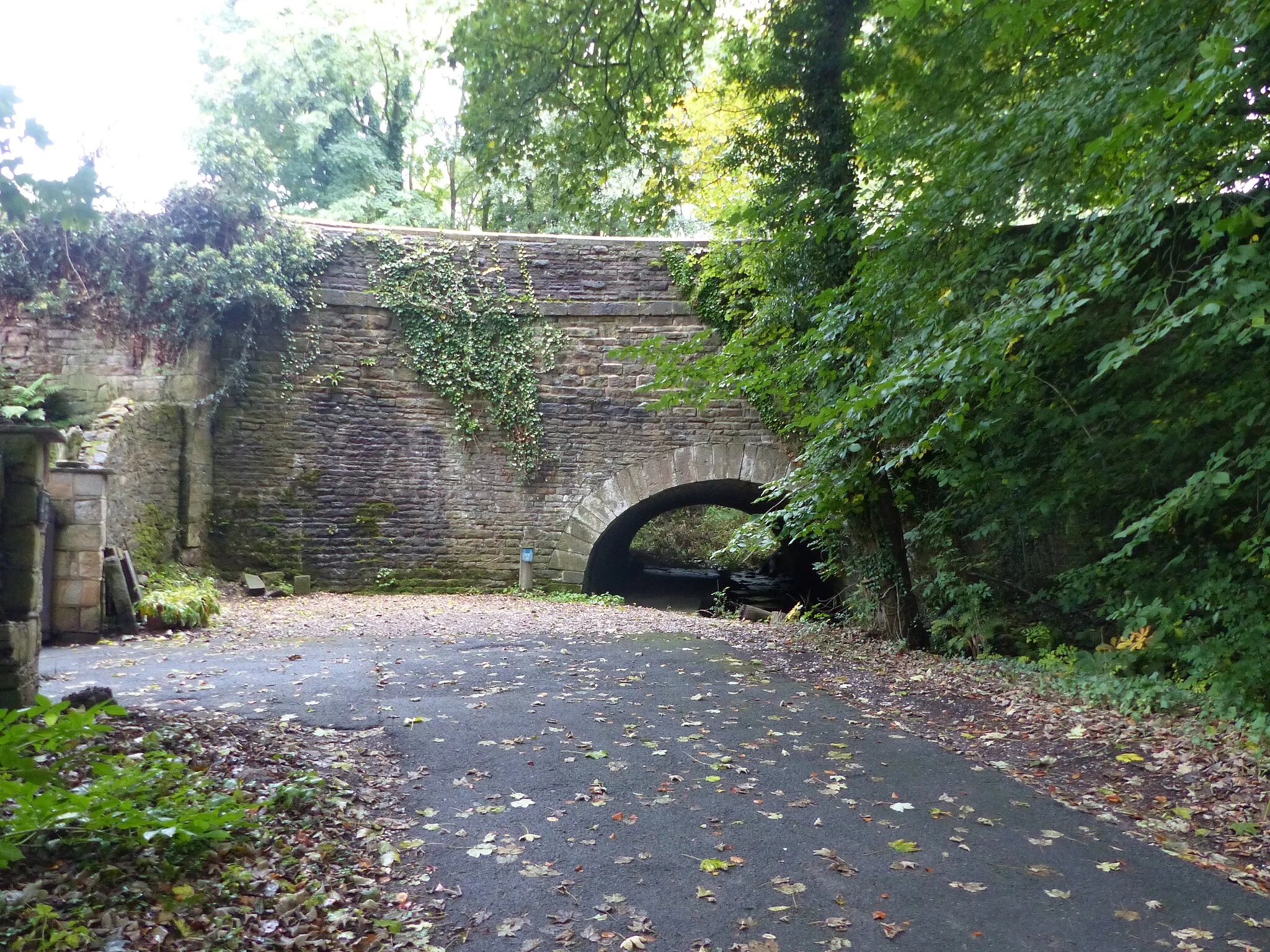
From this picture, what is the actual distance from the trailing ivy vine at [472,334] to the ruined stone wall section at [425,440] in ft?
0.58

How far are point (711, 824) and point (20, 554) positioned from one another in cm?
340

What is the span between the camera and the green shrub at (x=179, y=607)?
767 cm

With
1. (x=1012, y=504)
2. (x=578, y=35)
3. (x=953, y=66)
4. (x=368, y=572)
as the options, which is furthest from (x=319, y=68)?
(x=1012, y=504)

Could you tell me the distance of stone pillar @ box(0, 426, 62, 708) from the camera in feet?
12.6

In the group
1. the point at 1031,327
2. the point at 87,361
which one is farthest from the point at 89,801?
the point at 87,361

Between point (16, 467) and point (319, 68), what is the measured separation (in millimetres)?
16866

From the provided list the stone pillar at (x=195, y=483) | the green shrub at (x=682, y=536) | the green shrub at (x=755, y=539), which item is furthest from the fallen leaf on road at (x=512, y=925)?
the green shrub at (x=682, y=536)

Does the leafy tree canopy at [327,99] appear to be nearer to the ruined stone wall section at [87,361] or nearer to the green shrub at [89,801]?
the ruined stone wall section at [87,361]

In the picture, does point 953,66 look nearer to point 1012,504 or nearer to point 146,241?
point 1012,504

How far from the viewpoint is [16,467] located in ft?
13.0

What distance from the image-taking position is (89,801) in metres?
2.50

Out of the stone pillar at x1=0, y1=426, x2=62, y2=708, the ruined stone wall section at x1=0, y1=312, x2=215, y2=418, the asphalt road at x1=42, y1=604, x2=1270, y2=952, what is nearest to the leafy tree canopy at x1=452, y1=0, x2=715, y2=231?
the stone pillar at x1=0, y1=426, x2=62, y2=708

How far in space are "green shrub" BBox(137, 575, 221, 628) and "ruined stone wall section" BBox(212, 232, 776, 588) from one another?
2.45 m

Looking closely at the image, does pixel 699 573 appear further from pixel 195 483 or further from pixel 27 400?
pixel 27 400
